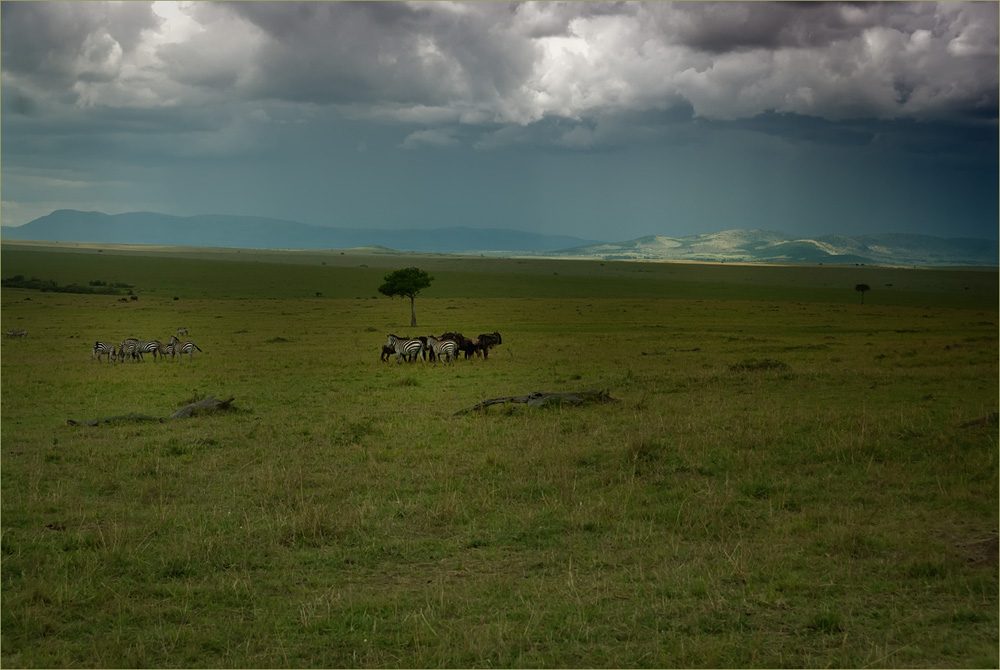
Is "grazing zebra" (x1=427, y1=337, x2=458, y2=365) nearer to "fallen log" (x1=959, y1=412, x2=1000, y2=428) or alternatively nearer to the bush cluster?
"fallen log" (x1=959, y1=412, x2=1000, y2=428)

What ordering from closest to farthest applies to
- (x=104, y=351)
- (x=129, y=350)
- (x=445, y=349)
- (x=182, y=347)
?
(x=445, y=349), (x=104, y=351), (x=129, y=350), (x=182, y=347)

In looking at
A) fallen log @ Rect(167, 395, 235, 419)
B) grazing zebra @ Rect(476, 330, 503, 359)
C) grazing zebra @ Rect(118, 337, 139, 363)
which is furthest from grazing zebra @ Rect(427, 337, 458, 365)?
grazing zebra @ Rect(118, 337, 139, 363)

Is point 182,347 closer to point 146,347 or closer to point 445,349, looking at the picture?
point 146,347

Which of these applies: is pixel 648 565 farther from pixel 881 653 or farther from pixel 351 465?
pixel 351 465

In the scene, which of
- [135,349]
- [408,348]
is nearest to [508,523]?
[408,348]

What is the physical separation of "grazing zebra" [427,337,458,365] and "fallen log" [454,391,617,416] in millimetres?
12611

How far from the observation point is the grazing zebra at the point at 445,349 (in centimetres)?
3225

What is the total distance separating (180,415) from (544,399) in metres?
8.96

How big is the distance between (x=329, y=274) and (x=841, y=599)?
12821 cm

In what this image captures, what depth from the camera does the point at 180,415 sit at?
18875 mm

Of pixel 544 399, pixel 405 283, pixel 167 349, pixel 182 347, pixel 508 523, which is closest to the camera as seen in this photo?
pixel 508 523

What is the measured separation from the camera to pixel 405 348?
1282 inches

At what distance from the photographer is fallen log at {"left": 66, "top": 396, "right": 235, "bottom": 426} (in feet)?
59.6

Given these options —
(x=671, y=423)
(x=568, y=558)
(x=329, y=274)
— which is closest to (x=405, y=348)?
(x=671, y=423)
